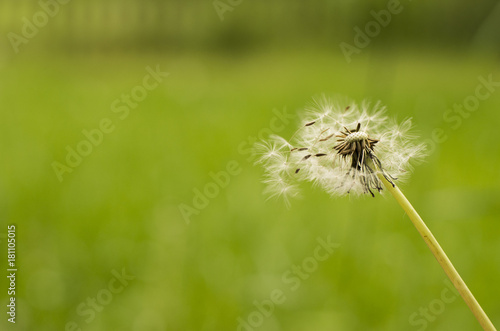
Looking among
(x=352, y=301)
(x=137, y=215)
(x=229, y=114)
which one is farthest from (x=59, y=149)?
(x=352, y=301)

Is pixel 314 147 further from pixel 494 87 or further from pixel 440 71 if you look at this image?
pixel 440 71

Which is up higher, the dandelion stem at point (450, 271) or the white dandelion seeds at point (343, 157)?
the white dandelion seeds at point (343, 157)

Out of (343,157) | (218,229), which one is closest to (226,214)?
(218,229)

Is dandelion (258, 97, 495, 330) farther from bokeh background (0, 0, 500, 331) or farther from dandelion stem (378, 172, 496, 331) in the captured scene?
bokeh background (0, 0, 500, 331)

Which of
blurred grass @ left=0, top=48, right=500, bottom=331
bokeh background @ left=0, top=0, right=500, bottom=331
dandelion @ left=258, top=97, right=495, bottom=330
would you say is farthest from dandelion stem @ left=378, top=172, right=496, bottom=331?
bokeh background @ left=0, top=0, right=500, bottom=331

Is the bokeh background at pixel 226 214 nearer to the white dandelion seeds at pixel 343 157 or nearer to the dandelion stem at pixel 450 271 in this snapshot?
the white dandelion seeds at pixel 343 157

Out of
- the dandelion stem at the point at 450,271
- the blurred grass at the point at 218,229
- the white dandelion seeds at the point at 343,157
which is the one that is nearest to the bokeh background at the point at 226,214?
the blurred grass at the point at 218,229
